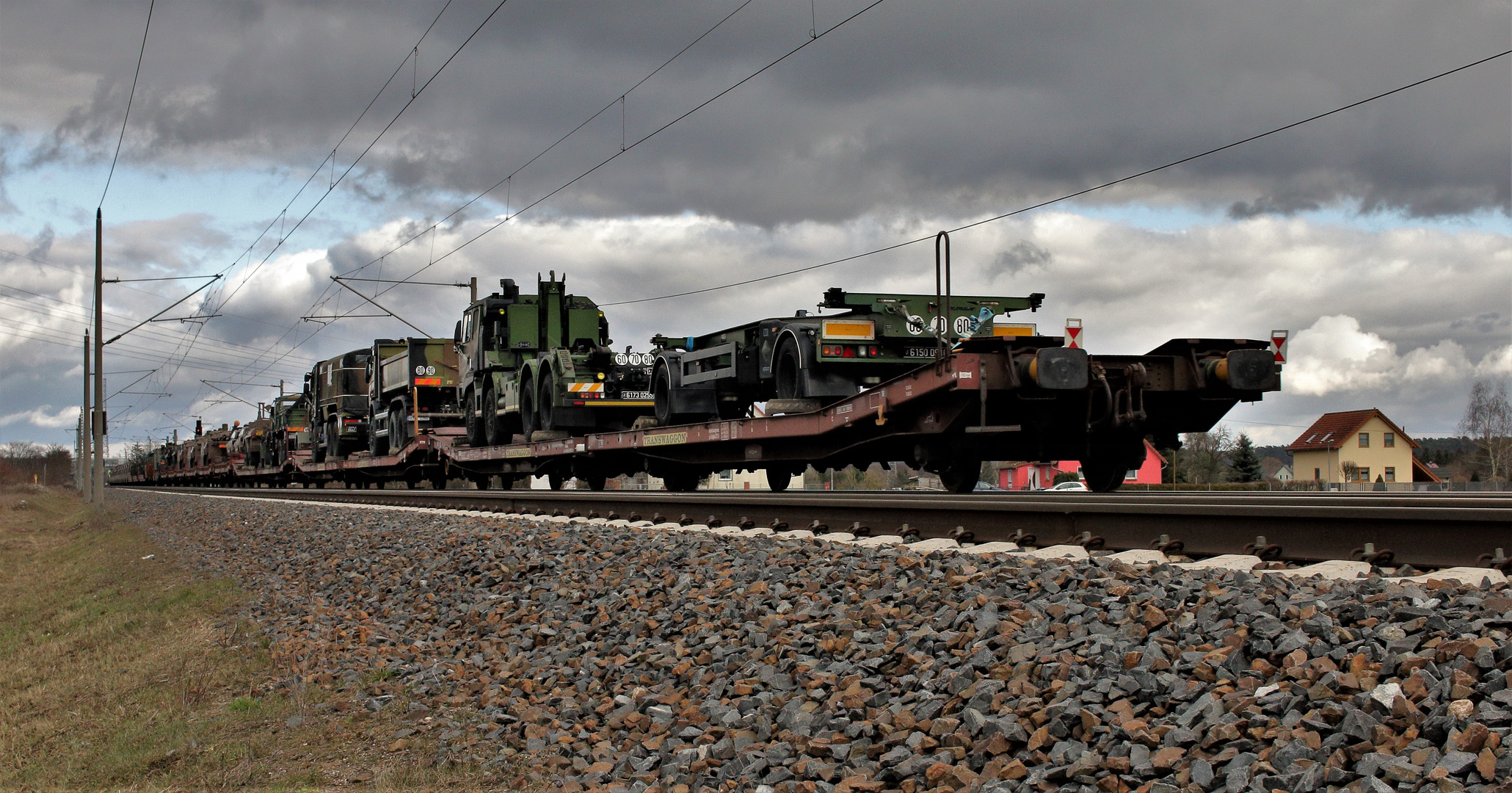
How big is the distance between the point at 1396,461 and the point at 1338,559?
51.5 m

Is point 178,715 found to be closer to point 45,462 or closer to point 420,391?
point 420,391

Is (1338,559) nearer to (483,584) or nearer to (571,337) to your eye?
(483,584)

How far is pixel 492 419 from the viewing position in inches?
829

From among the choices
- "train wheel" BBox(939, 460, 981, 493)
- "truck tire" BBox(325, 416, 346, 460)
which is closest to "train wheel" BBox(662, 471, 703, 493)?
"train wheel" BBox(939, 460, 981, 493)

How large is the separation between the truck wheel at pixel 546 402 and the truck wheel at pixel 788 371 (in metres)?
5.58

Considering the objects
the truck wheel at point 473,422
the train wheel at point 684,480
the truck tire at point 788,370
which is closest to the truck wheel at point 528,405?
the truck wheel at point 473,422

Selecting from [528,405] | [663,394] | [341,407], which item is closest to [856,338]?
[663,394]

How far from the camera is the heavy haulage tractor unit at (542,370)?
708 inches

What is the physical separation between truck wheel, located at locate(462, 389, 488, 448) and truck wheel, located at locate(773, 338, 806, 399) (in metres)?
10.1

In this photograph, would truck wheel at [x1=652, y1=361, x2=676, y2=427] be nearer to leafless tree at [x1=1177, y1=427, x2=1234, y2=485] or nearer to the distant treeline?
leafless tree at [x1=1177, y1=427, x2=1234, y2=485]

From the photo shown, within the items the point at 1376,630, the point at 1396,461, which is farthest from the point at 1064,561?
the point at 1396,461

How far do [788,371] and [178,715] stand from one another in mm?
8064

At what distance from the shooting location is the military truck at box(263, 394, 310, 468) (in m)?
40.3

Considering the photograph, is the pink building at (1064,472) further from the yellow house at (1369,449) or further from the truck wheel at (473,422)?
the truck wheel at (473,422)
